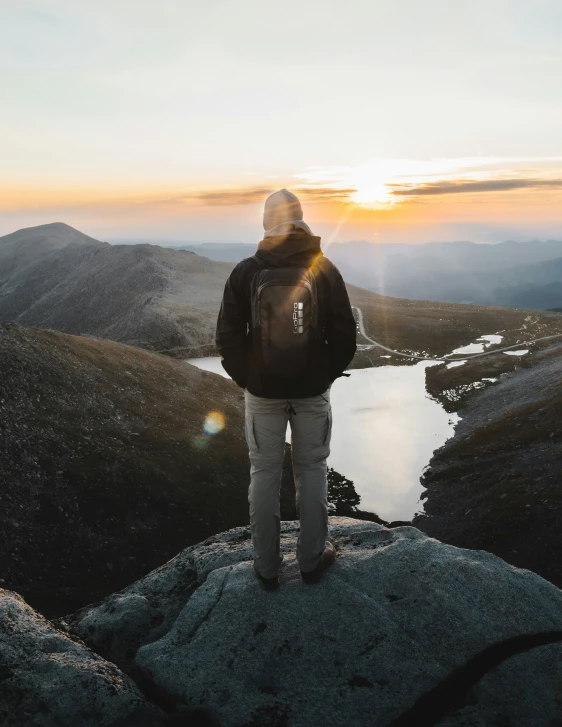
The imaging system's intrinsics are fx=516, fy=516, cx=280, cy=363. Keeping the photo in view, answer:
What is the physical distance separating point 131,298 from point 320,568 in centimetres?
14320

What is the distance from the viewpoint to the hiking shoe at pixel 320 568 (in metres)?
10.9

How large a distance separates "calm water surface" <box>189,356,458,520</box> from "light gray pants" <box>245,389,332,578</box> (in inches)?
1075

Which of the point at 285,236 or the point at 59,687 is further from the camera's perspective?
the point at 285,236

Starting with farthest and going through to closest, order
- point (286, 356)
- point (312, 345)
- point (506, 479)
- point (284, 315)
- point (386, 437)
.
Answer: point (386, 437), point (506, 479), point (312, 345), point (286, 356), point (284, 315)

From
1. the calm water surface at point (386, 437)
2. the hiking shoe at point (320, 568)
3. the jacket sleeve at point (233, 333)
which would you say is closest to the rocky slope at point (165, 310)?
the calm water surface at point (386, 437)

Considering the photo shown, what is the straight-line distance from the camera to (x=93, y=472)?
31.3 meters

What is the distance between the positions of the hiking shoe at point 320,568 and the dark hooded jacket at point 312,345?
391 cm

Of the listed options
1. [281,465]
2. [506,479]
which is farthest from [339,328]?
[506,479]

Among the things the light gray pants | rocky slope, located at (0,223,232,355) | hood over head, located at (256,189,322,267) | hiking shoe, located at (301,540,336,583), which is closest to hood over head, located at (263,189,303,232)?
hood over head, located at (256,189,322,267)

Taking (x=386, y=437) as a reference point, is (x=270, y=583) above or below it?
above

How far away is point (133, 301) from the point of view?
14238 cm

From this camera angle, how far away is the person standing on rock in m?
9.78

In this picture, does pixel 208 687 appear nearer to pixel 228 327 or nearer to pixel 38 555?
pixel 228 327

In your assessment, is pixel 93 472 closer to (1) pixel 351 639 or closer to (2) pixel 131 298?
(1) pixel 351 639
